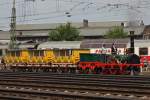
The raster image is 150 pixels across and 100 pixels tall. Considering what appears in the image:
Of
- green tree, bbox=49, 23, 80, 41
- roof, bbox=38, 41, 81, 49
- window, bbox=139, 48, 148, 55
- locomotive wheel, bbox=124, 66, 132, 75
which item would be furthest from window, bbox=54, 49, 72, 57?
→ green tree, bbox=49, 23, 80, 41

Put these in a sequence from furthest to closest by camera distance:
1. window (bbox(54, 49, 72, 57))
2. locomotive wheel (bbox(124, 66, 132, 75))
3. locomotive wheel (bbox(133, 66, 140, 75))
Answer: window (bbox(54, 49, 72, 57)) < locomotive wheel (bbox(124, 66, 132, 75)) < locomotive wheel (bbox(133, 66, 140, 75))

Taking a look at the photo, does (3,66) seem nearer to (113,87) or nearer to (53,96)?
(113,87)

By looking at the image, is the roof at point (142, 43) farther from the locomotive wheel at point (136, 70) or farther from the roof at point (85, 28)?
→ the roof at point (85, 28)

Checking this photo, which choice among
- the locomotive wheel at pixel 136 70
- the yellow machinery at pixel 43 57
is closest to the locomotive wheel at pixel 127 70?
the locomotive wheel at pixel 136 70

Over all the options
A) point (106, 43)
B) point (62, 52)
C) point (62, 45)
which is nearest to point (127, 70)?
point (62, 52)

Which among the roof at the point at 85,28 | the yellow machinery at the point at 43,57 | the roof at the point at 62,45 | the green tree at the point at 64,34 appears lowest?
the yellow machinery at the point at 43,57

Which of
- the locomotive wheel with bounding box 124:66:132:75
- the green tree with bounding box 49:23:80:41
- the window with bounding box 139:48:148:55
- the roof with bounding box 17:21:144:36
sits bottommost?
the locomotive wheel with bounding box 124:66:132:75

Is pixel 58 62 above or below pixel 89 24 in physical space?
below

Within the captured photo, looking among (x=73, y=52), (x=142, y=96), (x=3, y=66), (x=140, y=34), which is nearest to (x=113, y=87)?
(x=142, y=96)

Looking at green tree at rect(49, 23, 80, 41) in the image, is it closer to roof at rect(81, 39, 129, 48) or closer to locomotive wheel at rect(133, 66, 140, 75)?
roof at rect(81, 39, 129, 48)

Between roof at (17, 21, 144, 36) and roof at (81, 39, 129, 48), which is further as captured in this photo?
roof at (17, 21, 144, 36)

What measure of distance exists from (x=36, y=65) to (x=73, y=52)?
4.37 metres

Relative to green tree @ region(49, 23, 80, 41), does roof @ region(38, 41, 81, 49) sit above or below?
below

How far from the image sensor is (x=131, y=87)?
60.5ft
